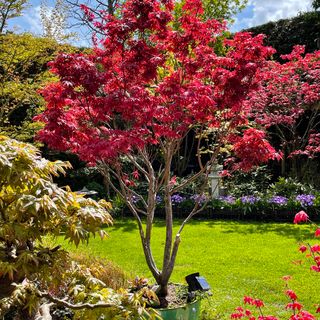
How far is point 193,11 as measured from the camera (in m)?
4.33

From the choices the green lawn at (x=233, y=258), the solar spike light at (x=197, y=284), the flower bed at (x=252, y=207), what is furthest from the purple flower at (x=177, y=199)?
the solar spike light at (x=197, y=284)

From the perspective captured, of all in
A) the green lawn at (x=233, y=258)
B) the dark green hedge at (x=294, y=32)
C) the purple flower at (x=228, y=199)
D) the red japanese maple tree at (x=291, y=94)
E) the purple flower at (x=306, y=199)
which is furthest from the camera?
the dark green hedge at (x=294, y=32)

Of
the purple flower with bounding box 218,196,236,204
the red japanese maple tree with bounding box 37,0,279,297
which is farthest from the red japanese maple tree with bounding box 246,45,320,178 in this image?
Result: the red japanese maple tree with bounding box 37,0,279,297

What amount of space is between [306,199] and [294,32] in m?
6.26

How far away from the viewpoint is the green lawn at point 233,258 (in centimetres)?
460

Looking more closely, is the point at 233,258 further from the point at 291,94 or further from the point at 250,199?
the point at 291,94

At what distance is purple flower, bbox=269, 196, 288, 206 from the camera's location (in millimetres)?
8492

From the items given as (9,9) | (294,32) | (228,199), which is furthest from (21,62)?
(294,32)

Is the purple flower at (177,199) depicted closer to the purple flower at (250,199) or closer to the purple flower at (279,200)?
the purple flower at (250,199)

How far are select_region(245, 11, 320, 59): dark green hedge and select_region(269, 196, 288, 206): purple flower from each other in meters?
5.43

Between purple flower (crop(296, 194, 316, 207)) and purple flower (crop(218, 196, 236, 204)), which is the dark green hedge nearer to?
purple flower (crop(296, 194, 316, 207))

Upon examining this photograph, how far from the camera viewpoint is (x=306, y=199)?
27.8ft

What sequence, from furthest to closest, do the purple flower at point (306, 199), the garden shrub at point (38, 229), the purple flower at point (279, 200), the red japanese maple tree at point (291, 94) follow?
the red japanese maple tree at point (291, 94), the purple flower at point (279, 200), the purple flower at point (306, 199), the garden shrub at point (38, 229)

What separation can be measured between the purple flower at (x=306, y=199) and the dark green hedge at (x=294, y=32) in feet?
17.3
